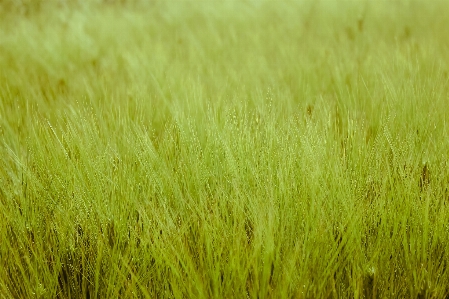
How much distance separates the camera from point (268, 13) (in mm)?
5113

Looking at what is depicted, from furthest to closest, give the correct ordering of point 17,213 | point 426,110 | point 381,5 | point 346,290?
1. point 381,5
2. point 426,110
3. point 17,213
4. point 346,290

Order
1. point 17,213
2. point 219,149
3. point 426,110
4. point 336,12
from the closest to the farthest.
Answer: point 17,213
point 219,149
point 426,110
point 336,12

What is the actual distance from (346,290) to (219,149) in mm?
651

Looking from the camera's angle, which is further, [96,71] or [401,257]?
[96,71]

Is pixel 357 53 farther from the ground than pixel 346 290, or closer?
farther from the ground

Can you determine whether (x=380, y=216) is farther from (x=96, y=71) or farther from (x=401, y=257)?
(x=96, y=71)

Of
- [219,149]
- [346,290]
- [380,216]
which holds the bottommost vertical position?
[346,290]

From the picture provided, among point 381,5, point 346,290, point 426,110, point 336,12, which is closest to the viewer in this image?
point 346,290

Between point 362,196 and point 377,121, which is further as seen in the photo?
point 377,121

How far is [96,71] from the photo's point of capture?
3260mm

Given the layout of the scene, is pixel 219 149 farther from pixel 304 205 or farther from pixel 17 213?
pixel 17 213

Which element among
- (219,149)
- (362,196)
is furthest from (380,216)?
(219,149)

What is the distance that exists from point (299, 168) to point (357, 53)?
2.07 metres

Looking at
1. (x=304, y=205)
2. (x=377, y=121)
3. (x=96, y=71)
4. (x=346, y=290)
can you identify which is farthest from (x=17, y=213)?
(x=96, y=71)
